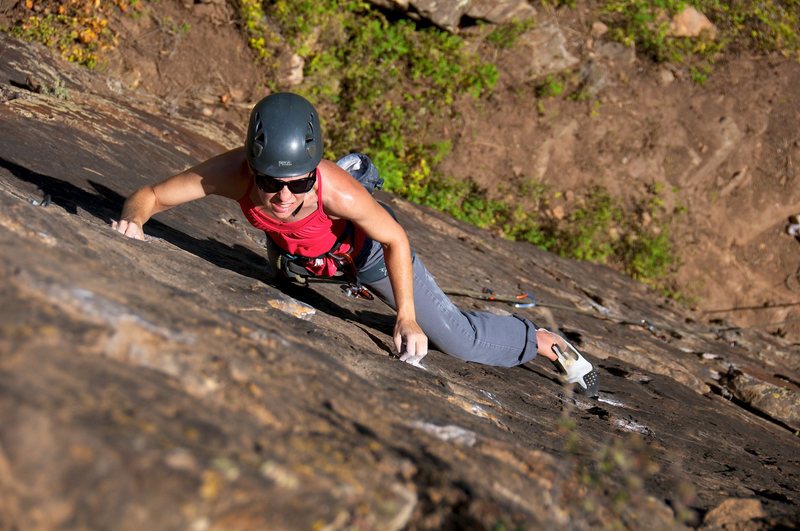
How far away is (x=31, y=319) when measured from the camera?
195 centimetres

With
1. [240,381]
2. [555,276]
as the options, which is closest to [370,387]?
[240,381]

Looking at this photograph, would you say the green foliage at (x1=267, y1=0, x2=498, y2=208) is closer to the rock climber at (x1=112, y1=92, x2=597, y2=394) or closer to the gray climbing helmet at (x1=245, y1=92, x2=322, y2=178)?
the rock climber at (x1=112, y1=92, x2=597, y2=394)

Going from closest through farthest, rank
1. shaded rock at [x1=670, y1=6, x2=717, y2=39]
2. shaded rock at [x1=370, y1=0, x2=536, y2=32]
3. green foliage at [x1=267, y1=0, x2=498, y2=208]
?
1. green foliage at [x1=267, y1=0, x2=498, y2=208]
2. shaded rock at [x1=370, y1=0, x2=536, y2=32]
3. shaded rock at [x1=670, y1=6, x2=717, y2=39]

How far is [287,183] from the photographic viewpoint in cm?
348

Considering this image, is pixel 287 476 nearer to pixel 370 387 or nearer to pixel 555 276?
pixel 370 387

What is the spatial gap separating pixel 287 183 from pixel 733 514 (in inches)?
87.4

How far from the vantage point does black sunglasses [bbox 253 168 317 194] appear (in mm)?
3475

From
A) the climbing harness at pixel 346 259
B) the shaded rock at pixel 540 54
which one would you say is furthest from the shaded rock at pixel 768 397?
the shaded rock at pixel 540 54

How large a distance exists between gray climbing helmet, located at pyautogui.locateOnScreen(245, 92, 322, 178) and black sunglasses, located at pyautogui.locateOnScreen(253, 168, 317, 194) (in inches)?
1.7

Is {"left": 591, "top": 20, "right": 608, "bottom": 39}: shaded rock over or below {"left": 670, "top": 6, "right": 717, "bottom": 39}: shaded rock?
below

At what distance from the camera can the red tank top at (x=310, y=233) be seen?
3.80m

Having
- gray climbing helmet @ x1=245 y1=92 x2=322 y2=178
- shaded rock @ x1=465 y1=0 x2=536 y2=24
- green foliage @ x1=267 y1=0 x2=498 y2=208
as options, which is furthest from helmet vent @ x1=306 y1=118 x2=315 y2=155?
shaded rock @ x1=465 y1=0 x2=536 y2=24

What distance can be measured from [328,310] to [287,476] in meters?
2.53

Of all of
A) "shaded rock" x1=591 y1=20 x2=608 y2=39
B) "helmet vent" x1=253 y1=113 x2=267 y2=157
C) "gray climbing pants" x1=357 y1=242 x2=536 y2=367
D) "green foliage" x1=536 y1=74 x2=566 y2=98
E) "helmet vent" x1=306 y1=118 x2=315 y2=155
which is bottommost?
"gray climbing pants" x1=357 y1=242 x2=536 y2=367
